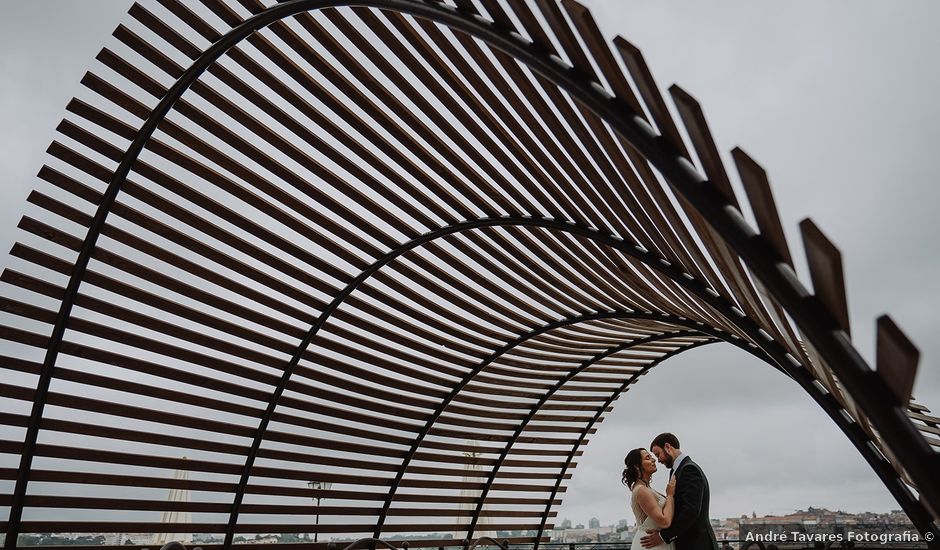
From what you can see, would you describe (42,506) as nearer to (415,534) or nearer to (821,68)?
(415,534)

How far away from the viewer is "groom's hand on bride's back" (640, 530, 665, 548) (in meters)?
4.79

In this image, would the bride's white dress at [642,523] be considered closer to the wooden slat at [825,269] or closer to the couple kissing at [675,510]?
the couple kissing at [675,510]

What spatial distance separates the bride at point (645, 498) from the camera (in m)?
4.73

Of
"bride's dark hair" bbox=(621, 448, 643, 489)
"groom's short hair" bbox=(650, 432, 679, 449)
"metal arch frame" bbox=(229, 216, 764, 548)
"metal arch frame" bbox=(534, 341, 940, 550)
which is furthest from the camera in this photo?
"metal arch frame" bbox=(229, 216, 764, 548)

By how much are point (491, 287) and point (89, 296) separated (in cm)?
424

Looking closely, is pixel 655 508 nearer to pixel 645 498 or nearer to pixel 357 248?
pixel 645 498

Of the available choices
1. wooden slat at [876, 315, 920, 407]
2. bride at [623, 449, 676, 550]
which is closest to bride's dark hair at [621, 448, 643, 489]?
bride at [623, 449, 676, 550]

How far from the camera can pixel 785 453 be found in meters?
65.8

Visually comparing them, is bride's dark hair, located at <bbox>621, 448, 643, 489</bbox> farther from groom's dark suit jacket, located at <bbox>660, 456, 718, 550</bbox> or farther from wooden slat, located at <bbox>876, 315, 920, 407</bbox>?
wooden slat, located at <bbox>876, 315, 920, 407</bbox>

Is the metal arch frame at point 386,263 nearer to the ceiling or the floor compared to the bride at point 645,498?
Result: nearer to the ceiling

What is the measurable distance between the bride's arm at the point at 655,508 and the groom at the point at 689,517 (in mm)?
39

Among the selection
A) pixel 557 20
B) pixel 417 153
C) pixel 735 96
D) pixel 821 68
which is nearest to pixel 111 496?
pixel 417 153

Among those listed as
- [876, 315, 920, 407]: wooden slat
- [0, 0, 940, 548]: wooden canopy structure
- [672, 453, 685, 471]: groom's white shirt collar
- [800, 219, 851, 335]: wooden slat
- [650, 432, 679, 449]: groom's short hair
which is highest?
[0, 0, 940, 548]: wooden canopy structure

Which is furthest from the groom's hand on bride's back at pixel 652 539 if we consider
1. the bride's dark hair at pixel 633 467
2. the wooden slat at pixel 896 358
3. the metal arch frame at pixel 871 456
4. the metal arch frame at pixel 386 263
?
the wooden slat at pixel 896 358
